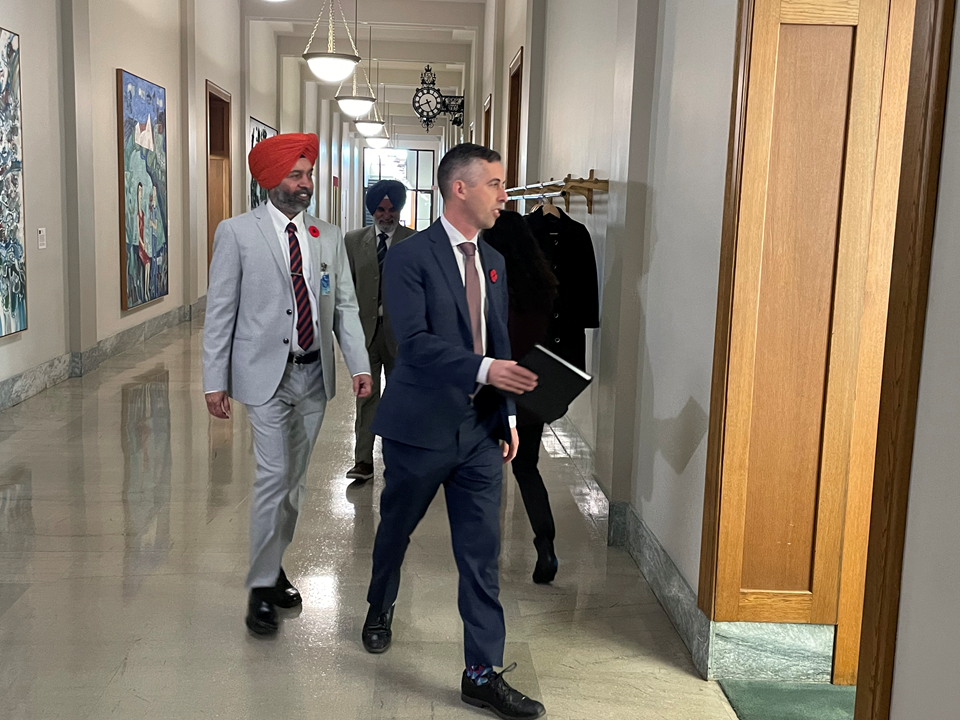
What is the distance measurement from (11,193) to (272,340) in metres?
4.81

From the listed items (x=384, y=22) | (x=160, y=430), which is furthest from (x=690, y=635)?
(x=384, y=22)

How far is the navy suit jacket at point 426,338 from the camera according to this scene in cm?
302

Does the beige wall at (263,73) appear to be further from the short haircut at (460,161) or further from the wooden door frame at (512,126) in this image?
the short haircut at (460,161)

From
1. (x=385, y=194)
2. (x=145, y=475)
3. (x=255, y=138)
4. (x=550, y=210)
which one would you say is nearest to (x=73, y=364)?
(x=145, y=475)

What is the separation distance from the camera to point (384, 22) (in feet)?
49.6

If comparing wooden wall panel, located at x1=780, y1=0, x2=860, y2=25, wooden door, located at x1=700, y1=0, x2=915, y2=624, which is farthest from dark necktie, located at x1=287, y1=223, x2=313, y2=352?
wooden wall panel, located at x1=780, y1=0, x2=860, y2=25

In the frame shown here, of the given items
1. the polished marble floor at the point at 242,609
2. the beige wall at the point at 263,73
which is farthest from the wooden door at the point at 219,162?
the polished marble floor at the point at 242,609

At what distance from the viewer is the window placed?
145ft

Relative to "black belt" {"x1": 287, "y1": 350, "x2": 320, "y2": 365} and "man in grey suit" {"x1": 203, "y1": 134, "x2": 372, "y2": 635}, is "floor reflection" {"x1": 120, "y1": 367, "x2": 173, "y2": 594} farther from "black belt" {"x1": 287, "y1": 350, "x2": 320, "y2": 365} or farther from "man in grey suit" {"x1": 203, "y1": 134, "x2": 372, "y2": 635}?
"black belt" {"x1": 287, "y1": 350, "x2": 320, "y2": 365}

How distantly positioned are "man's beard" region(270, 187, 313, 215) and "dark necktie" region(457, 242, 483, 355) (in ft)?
2.60

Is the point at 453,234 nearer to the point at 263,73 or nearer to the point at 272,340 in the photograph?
the point at 272,340

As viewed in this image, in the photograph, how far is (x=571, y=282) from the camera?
177 inches

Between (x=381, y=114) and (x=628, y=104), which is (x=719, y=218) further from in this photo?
(x=381, y=114)

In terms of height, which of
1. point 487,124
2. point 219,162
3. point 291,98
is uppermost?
point 291,98
